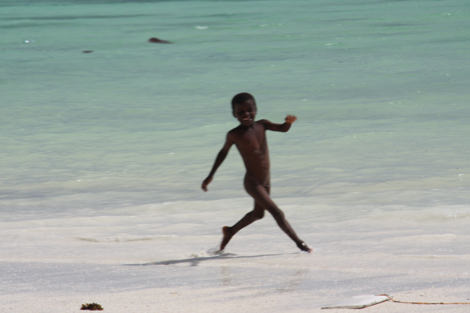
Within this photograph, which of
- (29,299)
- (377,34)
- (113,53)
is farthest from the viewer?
(377,34)

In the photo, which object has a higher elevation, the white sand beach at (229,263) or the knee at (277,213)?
the knee at (277,213)

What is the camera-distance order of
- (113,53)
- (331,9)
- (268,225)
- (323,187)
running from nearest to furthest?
1. (268,225)
2. (323,187)
3. (113,53)
4. (331,9)

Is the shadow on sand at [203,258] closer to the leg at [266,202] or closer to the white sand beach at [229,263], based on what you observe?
the white sand beach at [229,263]

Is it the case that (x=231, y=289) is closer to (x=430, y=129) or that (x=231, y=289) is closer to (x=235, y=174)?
(x=235, y=174)

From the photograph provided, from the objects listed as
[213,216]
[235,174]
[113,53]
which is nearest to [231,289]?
[213,216]

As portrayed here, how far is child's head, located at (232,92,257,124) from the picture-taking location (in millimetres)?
5070

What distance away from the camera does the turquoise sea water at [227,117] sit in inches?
367

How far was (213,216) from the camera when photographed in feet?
25.0

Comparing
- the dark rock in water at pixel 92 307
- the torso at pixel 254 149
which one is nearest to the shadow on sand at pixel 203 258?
the torso at pixel 254 149

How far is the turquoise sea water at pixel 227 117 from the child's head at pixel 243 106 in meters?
2.99

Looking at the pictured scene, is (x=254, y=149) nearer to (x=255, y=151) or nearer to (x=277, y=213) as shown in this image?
(x=255, y=151)

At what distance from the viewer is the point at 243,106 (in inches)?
201

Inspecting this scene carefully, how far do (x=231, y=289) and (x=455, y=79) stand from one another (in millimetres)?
18295

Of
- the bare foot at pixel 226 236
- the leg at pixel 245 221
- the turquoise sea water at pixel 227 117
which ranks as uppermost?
the leg at pixel 245 221
